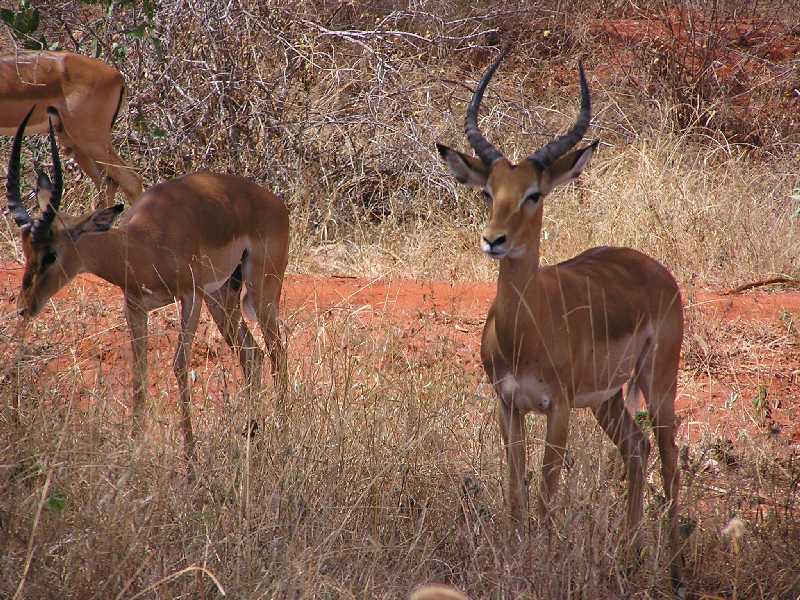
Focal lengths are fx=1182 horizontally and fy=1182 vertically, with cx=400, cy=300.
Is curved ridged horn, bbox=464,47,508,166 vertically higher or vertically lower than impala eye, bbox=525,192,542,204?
higher

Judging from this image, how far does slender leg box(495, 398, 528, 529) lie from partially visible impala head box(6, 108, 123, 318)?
1968 mm

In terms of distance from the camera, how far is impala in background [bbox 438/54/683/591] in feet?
12.1

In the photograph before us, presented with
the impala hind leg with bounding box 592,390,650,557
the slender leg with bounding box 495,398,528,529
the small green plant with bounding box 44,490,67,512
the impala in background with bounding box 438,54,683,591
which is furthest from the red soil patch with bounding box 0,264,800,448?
the small green plant with bounding box 44,490,67,512

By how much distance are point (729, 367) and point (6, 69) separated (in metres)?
5.75

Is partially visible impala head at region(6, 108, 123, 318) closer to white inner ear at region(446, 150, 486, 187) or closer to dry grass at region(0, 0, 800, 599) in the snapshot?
dry grass at region(0, 0, 800, 599)

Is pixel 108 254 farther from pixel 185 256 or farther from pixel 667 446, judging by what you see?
pixel 667 446

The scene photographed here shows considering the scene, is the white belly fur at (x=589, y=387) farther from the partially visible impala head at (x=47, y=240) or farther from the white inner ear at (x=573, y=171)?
the partially visible impala head at (x=47, y=240)

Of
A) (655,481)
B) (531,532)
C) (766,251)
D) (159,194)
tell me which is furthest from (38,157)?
(531,532)

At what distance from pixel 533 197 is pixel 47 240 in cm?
220

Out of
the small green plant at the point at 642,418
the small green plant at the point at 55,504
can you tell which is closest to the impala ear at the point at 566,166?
the small green plant at the point at 642,418

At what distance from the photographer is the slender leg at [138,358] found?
157 inches

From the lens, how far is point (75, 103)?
8.59 metres

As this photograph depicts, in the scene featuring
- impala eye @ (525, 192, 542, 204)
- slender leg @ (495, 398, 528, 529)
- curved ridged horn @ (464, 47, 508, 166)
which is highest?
curved ridged horn @ (464, 47, 508, 166)

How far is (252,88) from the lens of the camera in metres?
8.78
